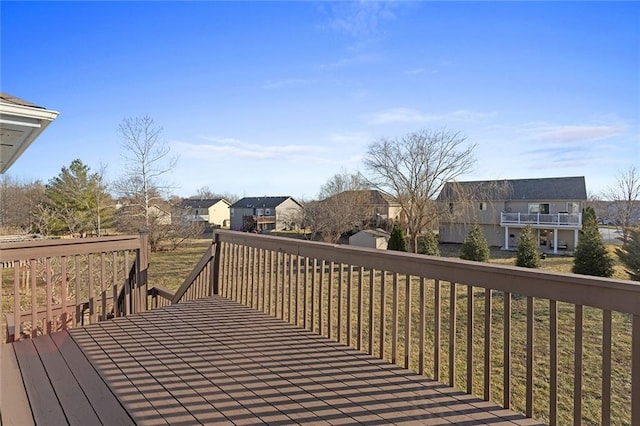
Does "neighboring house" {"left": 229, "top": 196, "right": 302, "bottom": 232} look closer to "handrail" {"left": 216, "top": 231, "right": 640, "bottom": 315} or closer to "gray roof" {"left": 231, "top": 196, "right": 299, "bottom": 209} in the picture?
"gray roof" {"left": 231, "top": 196, "right": 299, "bottom": 209}

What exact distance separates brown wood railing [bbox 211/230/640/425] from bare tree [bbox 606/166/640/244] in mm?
14915

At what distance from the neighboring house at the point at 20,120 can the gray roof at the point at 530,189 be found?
20.3 meters

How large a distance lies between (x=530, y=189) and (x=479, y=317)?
20.0 meters

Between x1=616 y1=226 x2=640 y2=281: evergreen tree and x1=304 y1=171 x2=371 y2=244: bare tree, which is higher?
x1=304 y1=171 x2=371 y2=244: bare tree

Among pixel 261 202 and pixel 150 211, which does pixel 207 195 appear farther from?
pixel 150 211

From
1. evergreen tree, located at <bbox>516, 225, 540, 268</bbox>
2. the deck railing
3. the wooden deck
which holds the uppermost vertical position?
the deck railing

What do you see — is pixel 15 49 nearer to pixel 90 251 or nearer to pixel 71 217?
pixel 90 251

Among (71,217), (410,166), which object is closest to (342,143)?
(410,166)

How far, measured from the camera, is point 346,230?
22422 mm

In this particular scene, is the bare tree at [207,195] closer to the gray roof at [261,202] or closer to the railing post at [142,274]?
the gray roof at [261,202]

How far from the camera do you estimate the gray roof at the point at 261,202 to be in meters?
40.6

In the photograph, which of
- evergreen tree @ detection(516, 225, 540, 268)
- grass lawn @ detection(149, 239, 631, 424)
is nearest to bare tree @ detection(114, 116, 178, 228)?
grass lawn @ detection(149, 239, 631, 424)

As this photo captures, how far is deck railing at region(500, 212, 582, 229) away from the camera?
21892mm

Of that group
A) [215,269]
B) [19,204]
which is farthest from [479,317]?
[19,204]
